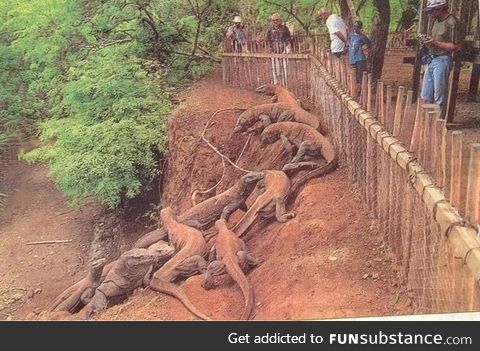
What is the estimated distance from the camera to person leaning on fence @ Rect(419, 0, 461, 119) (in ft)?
9.30

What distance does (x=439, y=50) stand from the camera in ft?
9.55

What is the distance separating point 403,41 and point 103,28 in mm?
1569

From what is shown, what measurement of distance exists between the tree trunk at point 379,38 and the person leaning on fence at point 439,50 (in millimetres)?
220

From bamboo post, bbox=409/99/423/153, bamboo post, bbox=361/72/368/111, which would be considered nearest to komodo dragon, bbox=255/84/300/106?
bamboo post, bbox=361/72/368/111

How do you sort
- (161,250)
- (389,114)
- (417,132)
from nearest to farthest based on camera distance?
(417,132) → (389,114) → (161,250)

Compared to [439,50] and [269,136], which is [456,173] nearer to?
[439,50]

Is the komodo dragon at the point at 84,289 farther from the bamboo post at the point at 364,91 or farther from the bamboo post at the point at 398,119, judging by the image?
the bamboo post at the point at 398,119

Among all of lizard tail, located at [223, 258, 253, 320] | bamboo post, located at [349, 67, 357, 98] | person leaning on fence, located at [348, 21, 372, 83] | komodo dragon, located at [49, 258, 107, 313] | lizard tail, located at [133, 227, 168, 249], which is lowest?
komodo dragon, located at [49, 258, 107, 313]

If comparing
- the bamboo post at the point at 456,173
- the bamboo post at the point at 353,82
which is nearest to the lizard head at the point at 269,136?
the bamboo post at the point at 353,82

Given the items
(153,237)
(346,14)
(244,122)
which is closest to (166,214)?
(153,237)

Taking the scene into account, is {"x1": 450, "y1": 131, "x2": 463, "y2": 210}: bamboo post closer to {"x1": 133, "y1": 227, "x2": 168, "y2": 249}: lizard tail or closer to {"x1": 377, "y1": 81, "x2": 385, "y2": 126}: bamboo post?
{"x1": 377, "y1": 81, "x2": 385, "y2": 126}: bamboo post

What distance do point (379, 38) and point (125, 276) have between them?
1778 millimetres

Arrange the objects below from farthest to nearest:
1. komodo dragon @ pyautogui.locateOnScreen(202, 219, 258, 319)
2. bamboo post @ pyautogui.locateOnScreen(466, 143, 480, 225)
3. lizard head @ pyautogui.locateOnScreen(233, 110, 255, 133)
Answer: lizard head @ pyautogui.locateOnScreen(233, 110, 255, 133)
komodo dragon @ pyautogui.locateOnScreen(202, 219, 258, 319)
bamboo post @ pyautogui.locateOnScreen(466, 143, 480, 225)

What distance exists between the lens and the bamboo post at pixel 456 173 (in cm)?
198
